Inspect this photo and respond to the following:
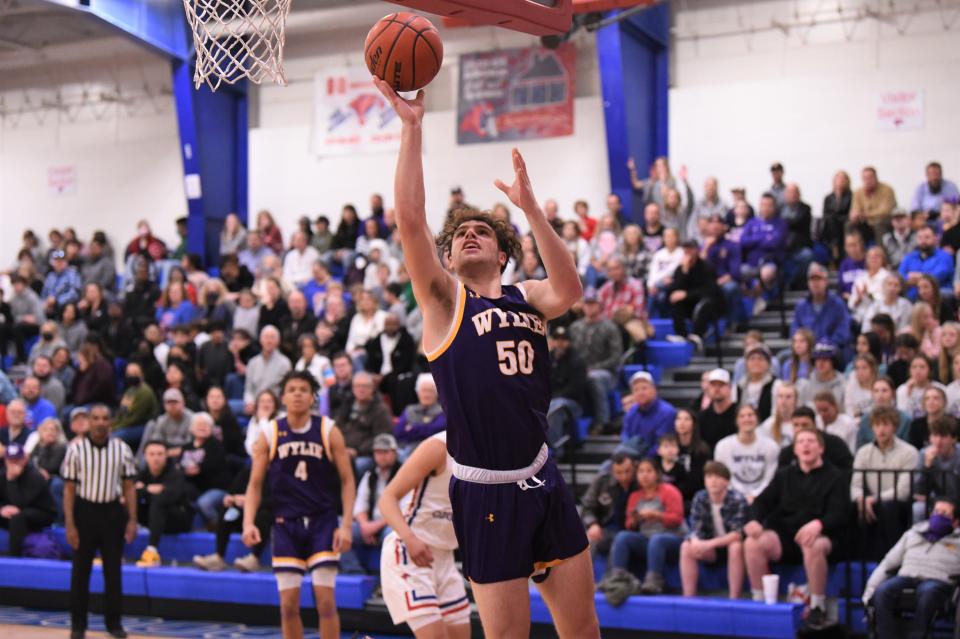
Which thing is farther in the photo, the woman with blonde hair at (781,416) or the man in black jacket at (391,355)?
the man in black jacket at (391,355)

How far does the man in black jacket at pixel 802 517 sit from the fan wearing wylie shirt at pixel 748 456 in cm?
39

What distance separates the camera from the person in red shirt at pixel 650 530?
947 centimetres

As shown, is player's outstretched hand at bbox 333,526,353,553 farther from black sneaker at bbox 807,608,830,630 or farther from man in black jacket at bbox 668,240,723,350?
man in black jacket at bbox 668,240,723,350

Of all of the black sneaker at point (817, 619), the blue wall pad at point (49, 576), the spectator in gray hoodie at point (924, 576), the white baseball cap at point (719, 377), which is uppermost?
the white baseball cap at point (719, 377)

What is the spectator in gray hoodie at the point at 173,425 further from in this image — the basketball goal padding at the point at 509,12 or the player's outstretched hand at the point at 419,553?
the basketball goal padding at the point at 509,12

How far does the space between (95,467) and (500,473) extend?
20.1 feet

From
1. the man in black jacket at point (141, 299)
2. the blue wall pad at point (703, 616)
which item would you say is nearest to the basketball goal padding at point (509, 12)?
the blue wall pad at point (703, 616)

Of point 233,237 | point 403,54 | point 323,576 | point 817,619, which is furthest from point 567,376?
point 233,237

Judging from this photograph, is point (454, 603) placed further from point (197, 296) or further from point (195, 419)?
point (197, 296)

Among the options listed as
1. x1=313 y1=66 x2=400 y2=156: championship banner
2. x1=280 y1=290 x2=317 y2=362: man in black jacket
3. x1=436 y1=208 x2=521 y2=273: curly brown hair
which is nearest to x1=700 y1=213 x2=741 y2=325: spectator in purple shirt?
x1=280 y1=290 x2=317 y2=362: man in black jacket

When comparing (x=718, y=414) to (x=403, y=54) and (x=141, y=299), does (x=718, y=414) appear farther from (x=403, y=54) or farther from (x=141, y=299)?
(x=141, y=299)

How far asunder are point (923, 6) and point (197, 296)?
32.7 feet

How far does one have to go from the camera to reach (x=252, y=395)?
44.2 feet

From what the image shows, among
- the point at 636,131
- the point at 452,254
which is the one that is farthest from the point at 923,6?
the point at 452,254
